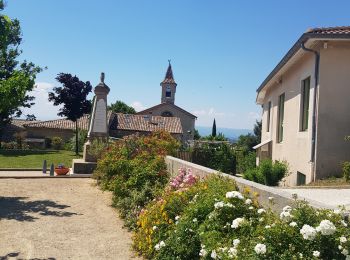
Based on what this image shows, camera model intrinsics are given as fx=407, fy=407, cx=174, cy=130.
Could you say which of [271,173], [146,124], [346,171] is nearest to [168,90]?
[146,124]

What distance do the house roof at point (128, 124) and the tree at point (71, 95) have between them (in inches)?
678

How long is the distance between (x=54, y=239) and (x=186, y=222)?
306 cm

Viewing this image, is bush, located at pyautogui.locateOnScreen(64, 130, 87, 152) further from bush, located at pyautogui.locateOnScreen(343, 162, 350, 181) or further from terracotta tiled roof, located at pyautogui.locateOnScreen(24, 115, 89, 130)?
bush, located at pyautogui.locateOnScreen(343, 162, 350, 181)

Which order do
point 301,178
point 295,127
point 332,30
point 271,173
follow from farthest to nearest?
point 295,127 → point 271,173 → point 301,178 → point 332,30

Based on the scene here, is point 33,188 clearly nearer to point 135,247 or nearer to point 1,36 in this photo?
point 1,36

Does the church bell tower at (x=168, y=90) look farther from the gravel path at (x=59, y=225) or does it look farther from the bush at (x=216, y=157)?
the gravel path at (x=59, y=225)

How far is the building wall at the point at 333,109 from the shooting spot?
402 inches

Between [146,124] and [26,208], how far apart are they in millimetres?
46422

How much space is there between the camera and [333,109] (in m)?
10.3

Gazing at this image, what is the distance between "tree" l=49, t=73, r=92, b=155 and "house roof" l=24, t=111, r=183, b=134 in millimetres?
17231

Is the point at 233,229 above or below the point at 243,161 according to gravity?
below

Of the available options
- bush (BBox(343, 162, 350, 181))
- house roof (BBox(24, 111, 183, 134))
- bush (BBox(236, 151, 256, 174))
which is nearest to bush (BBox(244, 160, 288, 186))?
bush (BBox(343, 162, 350, 181))

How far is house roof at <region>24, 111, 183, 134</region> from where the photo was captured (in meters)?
54.0

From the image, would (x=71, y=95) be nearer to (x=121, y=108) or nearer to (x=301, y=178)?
(x=301, y=178)
